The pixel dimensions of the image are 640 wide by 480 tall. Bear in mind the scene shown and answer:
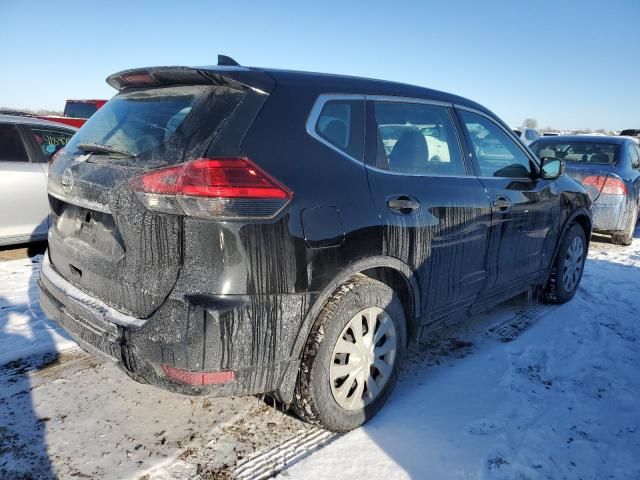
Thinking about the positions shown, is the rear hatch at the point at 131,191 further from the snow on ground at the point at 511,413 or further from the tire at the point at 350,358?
the snow on ground at the point at 511,413

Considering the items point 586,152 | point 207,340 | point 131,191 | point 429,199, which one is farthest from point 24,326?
point 586,152

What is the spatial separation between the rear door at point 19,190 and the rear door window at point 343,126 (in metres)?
4.19

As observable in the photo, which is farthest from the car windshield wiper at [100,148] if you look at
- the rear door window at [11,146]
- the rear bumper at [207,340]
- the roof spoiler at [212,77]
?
the rear door window at [11,146]

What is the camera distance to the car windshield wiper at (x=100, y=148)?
2232 millimetres

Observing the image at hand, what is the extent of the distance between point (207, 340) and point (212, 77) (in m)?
1.16

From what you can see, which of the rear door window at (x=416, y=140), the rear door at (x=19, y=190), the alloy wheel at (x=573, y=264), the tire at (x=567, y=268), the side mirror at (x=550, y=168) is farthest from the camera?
the rear door at (x=19, y=190)

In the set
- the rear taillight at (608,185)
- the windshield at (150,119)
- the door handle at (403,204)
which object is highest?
the windshield at (150,119)

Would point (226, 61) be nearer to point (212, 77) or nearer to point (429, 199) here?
point (212, 77)

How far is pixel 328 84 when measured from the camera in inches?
97.1

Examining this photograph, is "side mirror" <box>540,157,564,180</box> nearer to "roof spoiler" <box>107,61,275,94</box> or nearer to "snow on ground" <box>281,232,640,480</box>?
"snow on ground" <box>281,232,640,480</box>

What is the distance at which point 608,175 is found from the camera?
6.78m

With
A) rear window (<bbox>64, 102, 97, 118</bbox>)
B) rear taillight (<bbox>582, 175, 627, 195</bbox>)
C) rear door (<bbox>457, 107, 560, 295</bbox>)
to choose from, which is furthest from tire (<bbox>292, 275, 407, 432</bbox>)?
rear window (<bbox>64, 102, 97, 118</bbox>)

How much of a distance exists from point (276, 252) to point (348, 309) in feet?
1.82

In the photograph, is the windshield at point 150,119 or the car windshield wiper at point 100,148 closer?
the windshield at point 150,119
